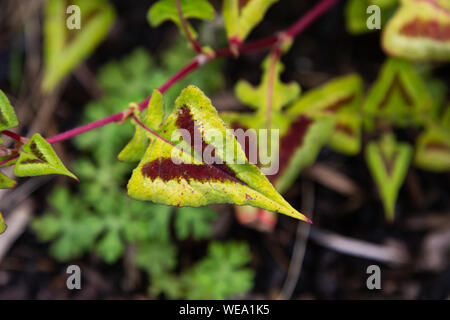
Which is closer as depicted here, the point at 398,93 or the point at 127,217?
the point at 398,93

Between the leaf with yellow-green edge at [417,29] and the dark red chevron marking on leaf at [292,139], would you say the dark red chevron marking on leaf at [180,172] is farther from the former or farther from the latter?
the leaf with yellow-green edge at [417,29]

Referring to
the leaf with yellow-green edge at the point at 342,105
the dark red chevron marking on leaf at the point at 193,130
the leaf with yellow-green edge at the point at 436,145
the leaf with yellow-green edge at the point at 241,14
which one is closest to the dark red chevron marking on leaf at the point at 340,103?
the leaf with yellow-green edge at the point at 342,105


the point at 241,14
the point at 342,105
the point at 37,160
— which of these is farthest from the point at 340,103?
the point at 37,160

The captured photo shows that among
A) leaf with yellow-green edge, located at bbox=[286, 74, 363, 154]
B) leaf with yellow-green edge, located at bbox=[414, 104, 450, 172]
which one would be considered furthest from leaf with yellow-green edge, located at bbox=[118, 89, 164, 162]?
leaf with yellow-green edge, located at bbox=[414, 104, 450, 172]

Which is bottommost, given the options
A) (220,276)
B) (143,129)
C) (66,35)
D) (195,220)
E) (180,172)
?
(220,276)

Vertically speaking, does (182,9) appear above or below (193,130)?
above

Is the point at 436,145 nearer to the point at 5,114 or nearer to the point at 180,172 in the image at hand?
the point at 180,172

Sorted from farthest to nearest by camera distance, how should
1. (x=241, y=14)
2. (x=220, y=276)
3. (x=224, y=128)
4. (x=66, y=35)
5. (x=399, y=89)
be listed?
(x=66, y=35), (x=220, y=276), (x=399, y=89), (x=241, y=14), (x=224, y=128)
